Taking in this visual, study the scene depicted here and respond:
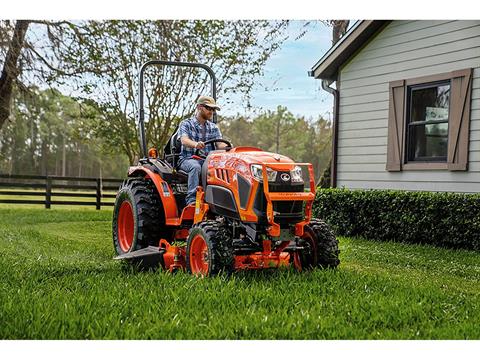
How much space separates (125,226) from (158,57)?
567 centimetres

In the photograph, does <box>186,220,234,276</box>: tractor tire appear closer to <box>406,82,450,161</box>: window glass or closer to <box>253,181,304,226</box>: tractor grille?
<box>253,181,304,226</box>: tractor grille

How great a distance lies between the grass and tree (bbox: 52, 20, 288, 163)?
5.33 metres

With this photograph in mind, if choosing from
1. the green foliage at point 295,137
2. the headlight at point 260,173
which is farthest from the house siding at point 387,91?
the green foliage at point 295,137

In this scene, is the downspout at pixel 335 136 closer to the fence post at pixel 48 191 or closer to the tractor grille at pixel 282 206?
the fence post at pixel 48 191

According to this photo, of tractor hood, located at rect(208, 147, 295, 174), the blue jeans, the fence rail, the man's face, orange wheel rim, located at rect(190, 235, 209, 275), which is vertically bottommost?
orange wheel rim, located at rect(190, 235, 209, 275)

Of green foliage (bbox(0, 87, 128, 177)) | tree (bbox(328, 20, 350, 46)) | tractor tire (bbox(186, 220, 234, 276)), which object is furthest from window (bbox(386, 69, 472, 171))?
green foliage (bbox(0, 87, 128, 177))

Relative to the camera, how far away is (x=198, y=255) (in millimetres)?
4742

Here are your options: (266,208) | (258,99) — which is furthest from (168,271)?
Answer: (258,99)

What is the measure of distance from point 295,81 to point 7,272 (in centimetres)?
878

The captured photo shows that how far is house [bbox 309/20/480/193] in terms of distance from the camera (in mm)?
7367

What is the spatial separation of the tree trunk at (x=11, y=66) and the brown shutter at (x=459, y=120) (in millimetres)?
5870

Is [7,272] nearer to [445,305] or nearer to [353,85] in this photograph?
[445,305]

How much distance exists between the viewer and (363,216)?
8109 mm

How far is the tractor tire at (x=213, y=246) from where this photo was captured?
4391 mm
